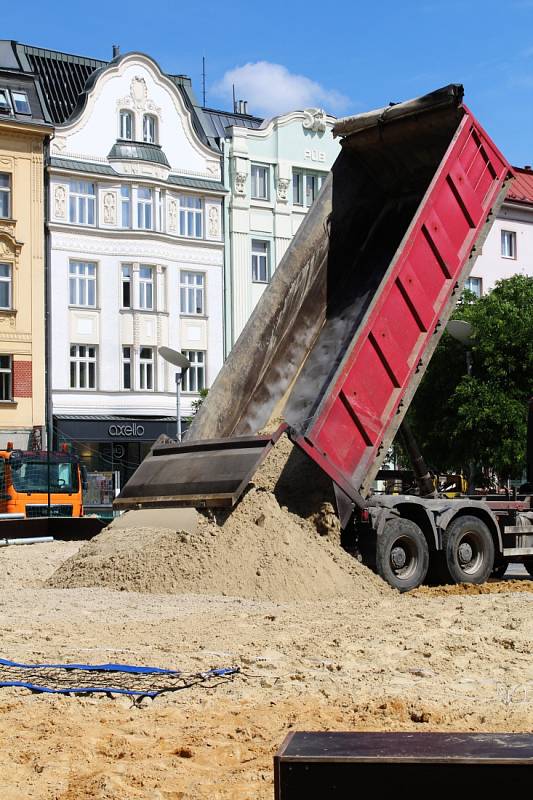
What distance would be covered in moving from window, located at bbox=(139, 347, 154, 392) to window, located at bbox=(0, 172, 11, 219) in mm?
6873

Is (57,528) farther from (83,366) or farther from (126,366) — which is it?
(126,366)

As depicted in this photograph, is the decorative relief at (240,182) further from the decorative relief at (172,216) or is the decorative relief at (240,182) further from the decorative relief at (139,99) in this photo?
the decorative relief at (139,99)

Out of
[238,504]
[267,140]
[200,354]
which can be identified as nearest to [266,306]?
[238,504]

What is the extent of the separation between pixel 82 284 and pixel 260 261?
7.98m

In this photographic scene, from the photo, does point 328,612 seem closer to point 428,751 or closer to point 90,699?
point 90,699

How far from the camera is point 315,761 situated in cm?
324

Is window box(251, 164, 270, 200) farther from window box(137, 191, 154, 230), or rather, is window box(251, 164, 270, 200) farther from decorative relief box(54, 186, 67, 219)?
decorative relief box(54, 186, 67, 219)

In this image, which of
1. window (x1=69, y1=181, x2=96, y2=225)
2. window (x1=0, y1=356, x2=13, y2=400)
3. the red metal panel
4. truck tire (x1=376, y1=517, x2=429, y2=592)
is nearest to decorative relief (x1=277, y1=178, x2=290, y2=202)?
window (x1=69, y1=181, x2=96, y2=225)

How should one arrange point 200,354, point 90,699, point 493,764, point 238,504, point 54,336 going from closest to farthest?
point 493,764
point 90,699
point 238,504
point 54,336
point 200,354

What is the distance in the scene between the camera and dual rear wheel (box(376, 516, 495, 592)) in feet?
42.5

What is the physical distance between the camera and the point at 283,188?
45.6 metres

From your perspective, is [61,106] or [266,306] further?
[61,106]

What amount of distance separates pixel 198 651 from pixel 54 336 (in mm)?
32825

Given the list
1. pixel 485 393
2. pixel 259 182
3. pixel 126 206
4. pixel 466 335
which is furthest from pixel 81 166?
pixel 466 335
